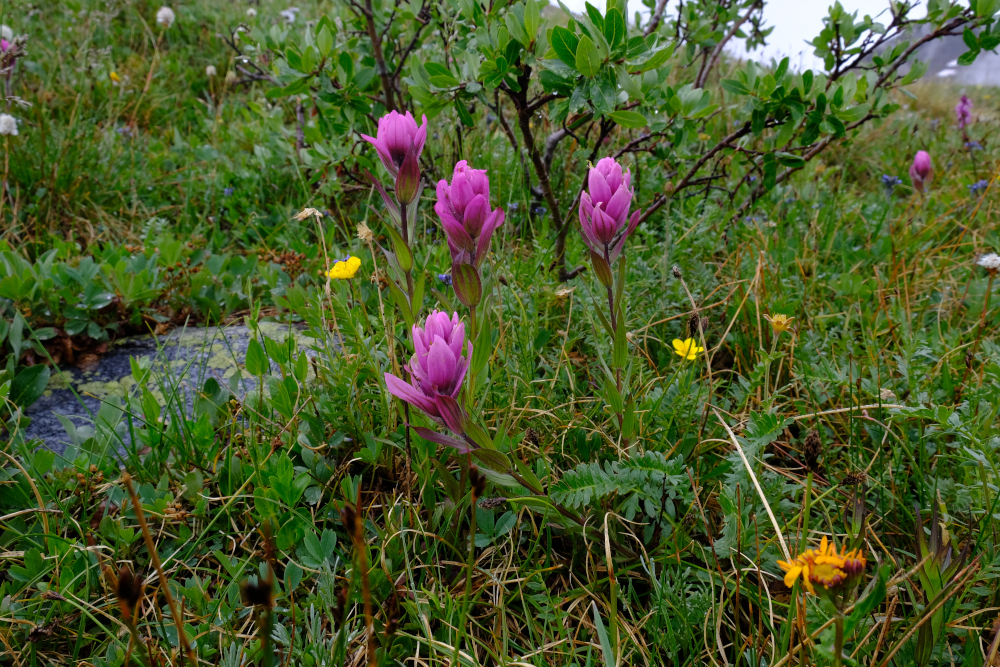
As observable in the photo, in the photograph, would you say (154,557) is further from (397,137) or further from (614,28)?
(614,28)

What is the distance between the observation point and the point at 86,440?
1.70 meters

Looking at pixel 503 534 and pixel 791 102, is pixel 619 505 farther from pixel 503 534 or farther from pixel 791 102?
pixel 791 102

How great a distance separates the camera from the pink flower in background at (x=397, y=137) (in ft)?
Answer: 4.48

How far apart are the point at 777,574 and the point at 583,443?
1.74 ft

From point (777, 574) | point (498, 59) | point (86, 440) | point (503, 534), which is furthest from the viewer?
point (498, 59)

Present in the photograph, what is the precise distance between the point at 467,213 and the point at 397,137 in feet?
0.88

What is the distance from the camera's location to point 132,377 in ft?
6.99

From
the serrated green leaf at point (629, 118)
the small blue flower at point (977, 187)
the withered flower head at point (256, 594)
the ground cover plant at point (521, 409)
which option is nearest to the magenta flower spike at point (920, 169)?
the ground cover plant at point (521, 409)

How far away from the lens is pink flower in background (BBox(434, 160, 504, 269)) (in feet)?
4.25

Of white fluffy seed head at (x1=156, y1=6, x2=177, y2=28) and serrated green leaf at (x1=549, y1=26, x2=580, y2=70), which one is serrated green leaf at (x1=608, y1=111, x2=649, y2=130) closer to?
serrated green leaf at (x1=549, y1=26, x2=580, y2=70)

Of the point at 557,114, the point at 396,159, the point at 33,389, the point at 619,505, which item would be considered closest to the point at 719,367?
the point at 619,505

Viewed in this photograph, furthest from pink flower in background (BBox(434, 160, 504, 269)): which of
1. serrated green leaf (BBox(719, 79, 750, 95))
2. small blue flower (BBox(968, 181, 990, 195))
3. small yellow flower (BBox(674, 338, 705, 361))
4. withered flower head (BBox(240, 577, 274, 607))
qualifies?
small blue flower (BBox(968, 181, 990, 195))

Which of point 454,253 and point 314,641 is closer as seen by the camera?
point 314,641

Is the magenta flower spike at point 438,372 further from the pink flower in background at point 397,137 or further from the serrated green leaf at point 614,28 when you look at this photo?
the serrated green leaf at point 614,28
